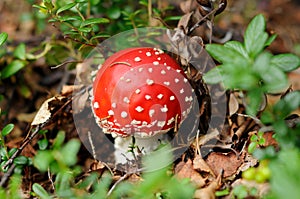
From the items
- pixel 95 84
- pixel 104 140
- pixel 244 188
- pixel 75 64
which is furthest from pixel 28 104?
pixel 244 188

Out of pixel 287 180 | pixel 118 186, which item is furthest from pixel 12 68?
pixel 287 180

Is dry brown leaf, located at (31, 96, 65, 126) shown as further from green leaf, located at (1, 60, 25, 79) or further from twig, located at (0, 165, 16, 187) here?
green leaf, located at (1, 60, 25, 79)

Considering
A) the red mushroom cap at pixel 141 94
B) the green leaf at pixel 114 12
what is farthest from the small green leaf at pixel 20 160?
the green leaf at pixel 114 12

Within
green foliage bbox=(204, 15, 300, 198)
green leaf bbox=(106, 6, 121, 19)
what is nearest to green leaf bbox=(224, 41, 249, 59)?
green foliage bbox=(204, 15, 300, 198)

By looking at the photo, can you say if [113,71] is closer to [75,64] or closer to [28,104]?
[75,64]

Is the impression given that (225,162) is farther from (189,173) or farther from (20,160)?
(20,160)

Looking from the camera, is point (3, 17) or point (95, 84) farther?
point (3, 17)
